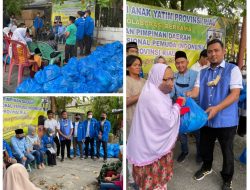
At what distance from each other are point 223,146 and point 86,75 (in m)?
1.34

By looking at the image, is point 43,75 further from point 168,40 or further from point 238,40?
point 238,40

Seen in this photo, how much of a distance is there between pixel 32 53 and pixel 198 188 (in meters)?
1.93

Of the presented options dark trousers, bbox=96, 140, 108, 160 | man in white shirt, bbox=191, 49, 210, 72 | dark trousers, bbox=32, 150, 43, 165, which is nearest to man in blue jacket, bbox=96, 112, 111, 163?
dark trousers, bbox=96, 140, 108, 160

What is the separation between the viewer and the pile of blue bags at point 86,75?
2659 millimetres

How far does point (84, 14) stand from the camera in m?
2.63

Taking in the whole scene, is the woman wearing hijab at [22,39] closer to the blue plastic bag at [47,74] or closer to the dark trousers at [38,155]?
the blue plastic bag at [47,74]

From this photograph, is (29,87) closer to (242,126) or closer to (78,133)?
(78,133)

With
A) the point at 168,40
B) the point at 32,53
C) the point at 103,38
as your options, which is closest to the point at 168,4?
the point at 168,40

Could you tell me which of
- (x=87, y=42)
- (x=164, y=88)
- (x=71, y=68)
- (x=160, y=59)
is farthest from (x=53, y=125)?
(x=160, y=59)

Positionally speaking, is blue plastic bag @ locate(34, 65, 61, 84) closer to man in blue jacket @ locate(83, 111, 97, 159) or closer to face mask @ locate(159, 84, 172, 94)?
man in blue jacket @ locate(83, 111, 97, 159)

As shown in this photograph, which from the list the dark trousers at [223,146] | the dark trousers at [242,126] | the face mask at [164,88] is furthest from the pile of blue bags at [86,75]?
the dark trousers at [242,126]

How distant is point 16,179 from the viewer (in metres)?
2.59

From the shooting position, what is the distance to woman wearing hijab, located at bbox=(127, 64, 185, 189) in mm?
2482

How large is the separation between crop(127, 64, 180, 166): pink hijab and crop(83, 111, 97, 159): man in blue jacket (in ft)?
1.07
